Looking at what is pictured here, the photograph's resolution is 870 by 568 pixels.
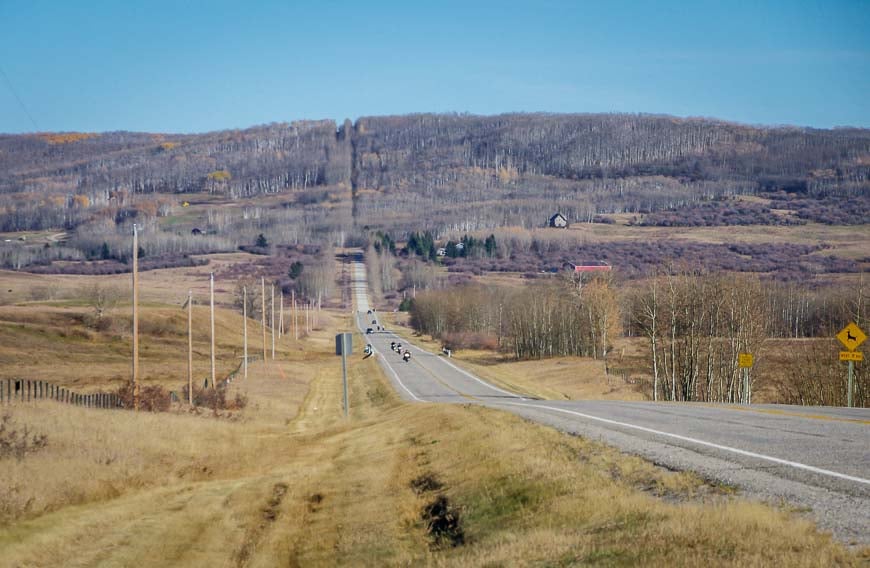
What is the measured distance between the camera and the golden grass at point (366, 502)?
8.88 meters

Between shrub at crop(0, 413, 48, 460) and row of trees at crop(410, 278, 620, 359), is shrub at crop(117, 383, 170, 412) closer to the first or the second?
shrub at crop(0, 413, 48, 460)

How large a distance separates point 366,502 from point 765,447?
22.7 feet

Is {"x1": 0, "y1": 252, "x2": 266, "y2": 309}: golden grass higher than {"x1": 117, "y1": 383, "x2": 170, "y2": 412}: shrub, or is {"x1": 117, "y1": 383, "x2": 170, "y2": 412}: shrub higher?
{"x1": 0, "y1": 252, "x2": 266, "y2": 309}: golden grass

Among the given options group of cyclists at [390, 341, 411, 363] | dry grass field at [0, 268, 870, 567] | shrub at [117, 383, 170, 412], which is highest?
dry grass field at [0, 268, 870, 567]

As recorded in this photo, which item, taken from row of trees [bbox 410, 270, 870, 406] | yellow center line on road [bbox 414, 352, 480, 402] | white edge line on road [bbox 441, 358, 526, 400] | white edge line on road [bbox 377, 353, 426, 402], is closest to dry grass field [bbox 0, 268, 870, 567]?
yellow center line on road [bbox 414, 352, 480, 402]

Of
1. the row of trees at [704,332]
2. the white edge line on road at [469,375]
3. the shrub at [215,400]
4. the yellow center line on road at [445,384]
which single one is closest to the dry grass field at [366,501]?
the shrub at [215,400]

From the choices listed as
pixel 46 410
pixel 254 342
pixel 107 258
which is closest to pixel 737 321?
pixel 46 410

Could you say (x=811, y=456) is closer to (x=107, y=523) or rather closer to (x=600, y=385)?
(x=107, y=523)

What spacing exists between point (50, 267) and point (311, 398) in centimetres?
12006

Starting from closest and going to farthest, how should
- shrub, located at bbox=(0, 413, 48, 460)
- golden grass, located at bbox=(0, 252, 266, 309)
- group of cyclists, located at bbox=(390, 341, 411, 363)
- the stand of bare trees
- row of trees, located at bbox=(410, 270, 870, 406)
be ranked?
1. shrub, located at bbox=(0, 413, 48, 460)
2. row of trees, located at bbox=(410, 270, 870, 406)
3. the stand of bare trees
4. group of cyclists, located at bbox=(390, 341, 411, 363)
5. golden grass, located at bbox=(0, 252, 266, 309)

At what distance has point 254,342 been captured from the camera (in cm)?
10756

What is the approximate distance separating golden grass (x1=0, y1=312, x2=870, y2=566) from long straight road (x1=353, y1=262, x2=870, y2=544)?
566 mm

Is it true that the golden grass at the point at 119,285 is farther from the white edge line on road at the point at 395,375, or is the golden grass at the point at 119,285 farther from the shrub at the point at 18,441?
the shrub at the point at 18,441

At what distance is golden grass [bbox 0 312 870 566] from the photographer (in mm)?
8883
